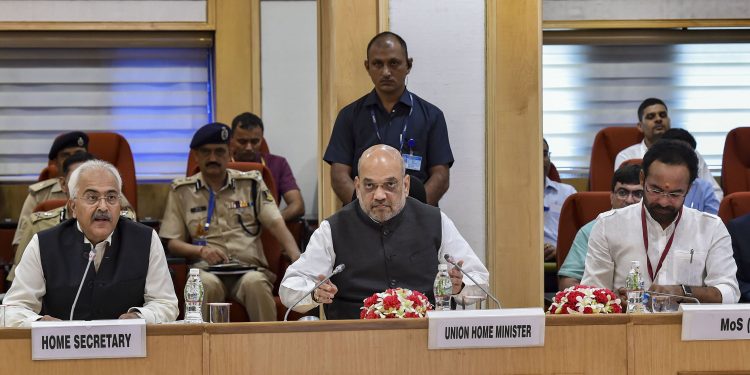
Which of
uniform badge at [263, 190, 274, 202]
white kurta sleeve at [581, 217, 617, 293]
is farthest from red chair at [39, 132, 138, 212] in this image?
white kurta sleeve at [581, 217, 617, 293]

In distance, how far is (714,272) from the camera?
3838mm

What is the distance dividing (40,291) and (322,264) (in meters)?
0.90

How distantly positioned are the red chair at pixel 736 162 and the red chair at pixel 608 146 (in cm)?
62

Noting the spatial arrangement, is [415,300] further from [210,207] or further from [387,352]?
[210,207]

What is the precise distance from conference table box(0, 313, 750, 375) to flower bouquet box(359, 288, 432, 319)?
25 cm

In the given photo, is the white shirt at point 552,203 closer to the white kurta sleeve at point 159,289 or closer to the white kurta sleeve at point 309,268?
the white kurta sleeve at point 309,268

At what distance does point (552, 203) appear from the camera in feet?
21.1

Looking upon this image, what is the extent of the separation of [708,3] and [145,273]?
16.3 ft

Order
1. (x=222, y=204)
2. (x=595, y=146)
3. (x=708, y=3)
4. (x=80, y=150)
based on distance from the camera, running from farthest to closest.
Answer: (x=708, y=3)
(x=595, y=146)
(x=80, y=150)
(x=222, y=204)

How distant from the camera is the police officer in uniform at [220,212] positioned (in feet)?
18.0

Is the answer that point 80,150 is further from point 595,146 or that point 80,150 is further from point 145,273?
point 595,146

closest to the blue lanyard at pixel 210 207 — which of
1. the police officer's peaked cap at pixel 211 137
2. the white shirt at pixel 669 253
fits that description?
the police officer's peaked cap at pixel 211 137

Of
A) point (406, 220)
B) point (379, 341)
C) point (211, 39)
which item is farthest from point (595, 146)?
point (379, 341)

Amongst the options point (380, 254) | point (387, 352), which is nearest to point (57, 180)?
point (380, 254)
